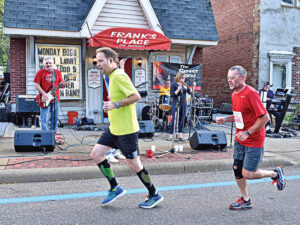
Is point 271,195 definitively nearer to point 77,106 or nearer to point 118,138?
point 118,138

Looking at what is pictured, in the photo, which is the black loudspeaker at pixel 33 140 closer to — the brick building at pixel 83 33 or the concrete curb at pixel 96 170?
the concrete curb at pixel 96 170

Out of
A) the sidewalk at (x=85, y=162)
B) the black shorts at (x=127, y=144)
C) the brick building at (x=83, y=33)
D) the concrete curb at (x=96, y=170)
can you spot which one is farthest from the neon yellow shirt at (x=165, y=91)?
the black shorts at (x=127, y=144)

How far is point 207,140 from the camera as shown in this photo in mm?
7168

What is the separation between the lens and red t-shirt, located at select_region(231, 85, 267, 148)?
3.62 metres

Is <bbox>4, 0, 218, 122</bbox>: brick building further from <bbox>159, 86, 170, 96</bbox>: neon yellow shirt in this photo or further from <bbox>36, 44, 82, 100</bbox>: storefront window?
<bbox>159, 86, 170, 96</bbox>: neon yellow shirt

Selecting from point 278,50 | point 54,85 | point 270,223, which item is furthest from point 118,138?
point 278,50

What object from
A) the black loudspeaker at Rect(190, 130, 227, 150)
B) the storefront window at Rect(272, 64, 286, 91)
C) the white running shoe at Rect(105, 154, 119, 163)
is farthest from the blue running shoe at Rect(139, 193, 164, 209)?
the storefront window at Rect(272, 64, 286, 91)

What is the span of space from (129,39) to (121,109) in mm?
6594

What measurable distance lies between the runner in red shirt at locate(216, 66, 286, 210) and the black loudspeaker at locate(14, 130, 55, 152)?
3994 mm

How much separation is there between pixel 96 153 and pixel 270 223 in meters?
2.14

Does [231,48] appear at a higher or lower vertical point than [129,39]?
higher

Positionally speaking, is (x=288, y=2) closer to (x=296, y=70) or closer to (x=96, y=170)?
(x=296, y=70)

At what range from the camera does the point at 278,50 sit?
46.9 feet

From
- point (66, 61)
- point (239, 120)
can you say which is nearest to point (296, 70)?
point (66, 61)
